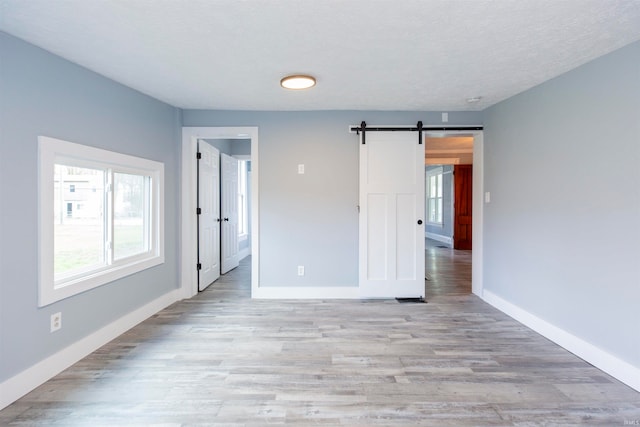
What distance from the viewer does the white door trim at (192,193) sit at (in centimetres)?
360

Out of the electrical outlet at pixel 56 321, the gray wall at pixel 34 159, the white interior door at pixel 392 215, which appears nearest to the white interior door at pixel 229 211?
the gray wall at pixel 34 159

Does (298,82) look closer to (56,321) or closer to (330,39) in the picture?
(330,39)

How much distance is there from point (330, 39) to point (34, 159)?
2129 millimetres

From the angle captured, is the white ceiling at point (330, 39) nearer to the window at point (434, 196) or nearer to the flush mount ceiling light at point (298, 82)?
the flush mount ceiling light at point (298, 82)

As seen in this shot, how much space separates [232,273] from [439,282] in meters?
3.33

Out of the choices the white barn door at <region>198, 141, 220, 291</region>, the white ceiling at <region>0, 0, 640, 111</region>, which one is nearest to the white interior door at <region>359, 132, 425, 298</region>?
the white ceiling at <region>0, 0, 640, 111</region>

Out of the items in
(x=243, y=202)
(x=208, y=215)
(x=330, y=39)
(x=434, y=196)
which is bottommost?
(x=208, y=215)

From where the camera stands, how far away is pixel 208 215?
4082 mm

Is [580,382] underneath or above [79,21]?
underneath

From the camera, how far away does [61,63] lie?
2148mm

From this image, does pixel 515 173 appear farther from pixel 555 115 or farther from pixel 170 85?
pixel 170 85

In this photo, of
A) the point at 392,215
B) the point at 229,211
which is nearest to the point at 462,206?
the point at 392,215

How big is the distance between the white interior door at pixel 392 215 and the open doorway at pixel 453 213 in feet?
1.36

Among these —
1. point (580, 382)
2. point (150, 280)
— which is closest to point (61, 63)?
point (150, 280)
